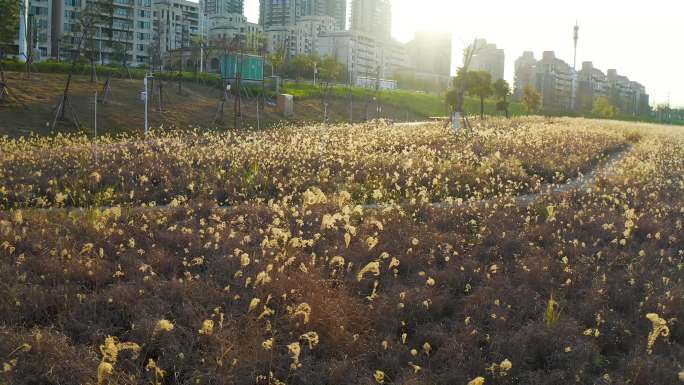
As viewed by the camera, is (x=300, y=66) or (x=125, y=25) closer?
(x=300, y=66)

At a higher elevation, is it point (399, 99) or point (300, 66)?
point (300, 66)

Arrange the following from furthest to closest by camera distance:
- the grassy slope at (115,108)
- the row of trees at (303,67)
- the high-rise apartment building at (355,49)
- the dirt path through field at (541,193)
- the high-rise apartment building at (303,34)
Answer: the high-rise apartment building at (355,49), the high-rise apartment building at (303,34), the row of trees at (303,67), the grassy slope at (115,108), the dirt path through field at (541,193)

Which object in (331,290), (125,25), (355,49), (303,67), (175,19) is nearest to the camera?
(331,290)

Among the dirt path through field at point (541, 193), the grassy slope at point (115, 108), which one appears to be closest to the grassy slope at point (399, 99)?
the grassy slope at point (115, 108)

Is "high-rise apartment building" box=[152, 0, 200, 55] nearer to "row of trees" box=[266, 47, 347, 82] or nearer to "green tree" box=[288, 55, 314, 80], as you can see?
"green tree" box=[288, 55, 314, 80]

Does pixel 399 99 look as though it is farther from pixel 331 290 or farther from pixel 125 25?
pixel 331 290

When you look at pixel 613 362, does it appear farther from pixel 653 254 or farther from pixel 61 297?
pixel 61 297

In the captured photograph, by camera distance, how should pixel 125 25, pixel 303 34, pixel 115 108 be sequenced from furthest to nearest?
pixel 303 34, pixel 125 25, pixel 115 108

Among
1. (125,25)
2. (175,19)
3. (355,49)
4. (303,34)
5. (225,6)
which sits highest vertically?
(225,6)

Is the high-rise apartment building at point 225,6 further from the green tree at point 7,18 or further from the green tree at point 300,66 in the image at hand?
the green tree at point 7,18

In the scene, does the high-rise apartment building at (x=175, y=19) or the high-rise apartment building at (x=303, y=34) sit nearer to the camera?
the high-rise apartment building at (x=175, y=19)

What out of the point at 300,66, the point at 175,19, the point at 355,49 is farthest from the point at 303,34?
the point at 300,66

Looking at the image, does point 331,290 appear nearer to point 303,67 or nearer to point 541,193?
point 541,193

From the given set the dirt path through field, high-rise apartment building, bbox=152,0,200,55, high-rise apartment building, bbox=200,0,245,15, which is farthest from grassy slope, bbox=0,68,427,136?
high-rise apartment building, bbox=200,0,245,15
